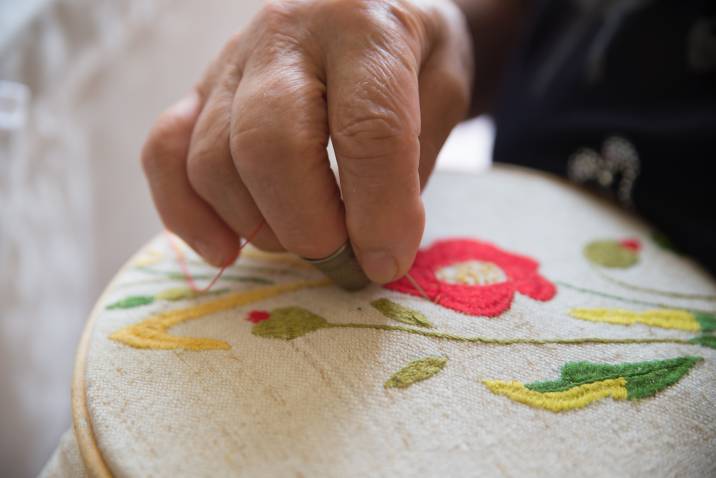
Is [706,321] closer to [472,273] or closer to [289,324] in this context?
[472,273]

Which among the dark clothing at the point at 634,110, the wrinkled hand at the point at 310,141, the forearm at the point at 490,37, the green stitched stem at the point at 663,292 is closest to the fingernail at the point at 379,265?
the wrinkled hand at the point at 310,141

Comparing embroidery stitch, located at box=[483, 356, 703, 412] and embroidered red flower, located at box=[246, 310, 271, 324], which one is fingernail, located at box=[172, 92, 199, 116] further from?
embroidery stitch, located at box=[483, 356, 703, 412]

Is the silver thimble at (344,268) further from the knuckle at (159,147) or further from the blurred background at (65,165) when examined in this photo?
the blurred background at (65,165)

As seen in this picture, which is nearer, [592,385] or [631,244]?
[592,385]

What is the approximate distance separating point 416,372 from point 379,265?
8cm

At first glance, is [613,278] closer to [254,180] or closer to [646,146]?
[646,146]

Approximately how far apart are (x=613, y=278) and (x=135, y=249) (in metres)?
0.73

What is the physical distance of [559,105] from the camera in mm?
685

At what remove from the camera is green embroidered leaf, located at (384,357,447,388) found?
366 mm

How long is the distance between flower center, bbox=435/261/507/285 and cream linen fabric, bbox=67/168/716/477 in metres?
0.03

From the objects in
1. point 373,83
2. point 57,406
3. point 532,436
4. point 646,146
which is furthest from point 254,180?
point 57,406

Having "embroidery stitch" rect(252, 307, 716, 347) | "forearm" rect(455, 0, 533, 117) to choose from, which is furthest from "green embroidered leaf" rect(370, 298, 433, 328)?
"forearm" rect(455, 0, 533, 117)

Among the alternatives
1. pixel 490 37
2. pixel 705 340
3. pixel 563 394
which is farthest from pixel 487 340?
pixel 490 37

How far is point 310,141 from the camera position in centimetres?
38
